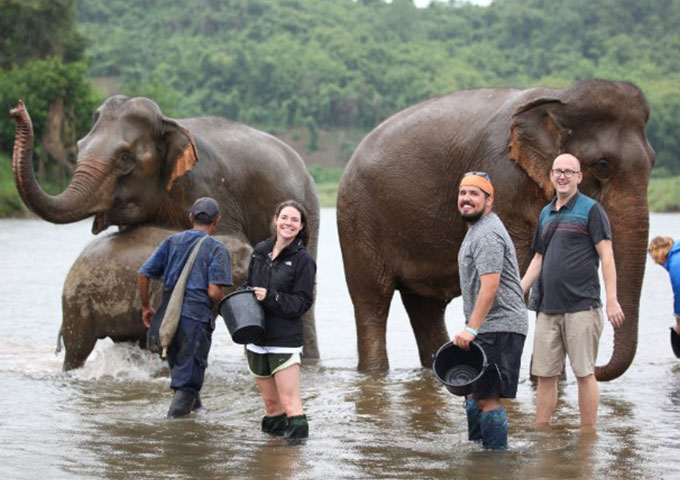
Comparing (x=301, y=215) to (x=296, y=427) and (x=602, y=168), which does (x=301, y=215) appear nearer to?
(x=296, y=427)

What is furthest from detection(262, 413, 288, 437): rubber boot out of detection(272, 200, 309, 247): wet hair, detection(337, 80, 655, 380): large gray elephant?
detection(337, 80, 655, 380): large gray elephant

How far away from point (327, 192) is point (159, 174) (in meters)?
69.0

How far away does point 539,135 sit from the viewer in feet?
31.2

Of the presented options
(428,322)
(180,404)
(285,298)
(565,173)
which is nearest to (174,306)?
(180,404)

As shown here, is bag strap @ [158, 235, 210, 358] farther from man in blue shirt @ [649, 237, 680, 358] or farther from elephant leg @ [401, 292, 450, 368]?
man in blue shirt @ [649, 237, 680, 358]

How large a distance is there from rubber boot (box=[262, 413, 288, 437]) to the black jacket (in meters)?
→ 0.51

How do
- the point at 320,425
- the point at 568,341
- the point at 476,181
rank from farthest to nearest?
the point at 320,425 < the point at 568,341 < the point at 476,181

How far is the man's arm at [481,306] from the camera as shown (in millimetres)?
6785

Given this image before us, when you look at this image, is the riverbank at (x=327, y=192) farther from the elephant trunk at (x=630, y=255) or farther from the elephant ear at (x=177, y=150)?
the elephant trunk at (x=630, y=255)

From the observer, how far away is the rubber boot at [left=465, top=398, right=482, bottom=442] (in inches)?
285

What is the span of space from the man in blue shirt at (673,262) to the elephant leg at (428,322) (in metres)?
1.86

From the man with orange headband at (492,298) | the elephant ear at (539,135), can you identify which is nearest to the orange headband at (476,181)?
the man with orange headband at (492,298)

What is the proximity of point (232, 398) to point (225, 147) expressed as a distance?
2.89m

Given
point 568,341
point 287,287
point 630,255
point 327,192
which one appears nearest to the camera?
point 287,287
